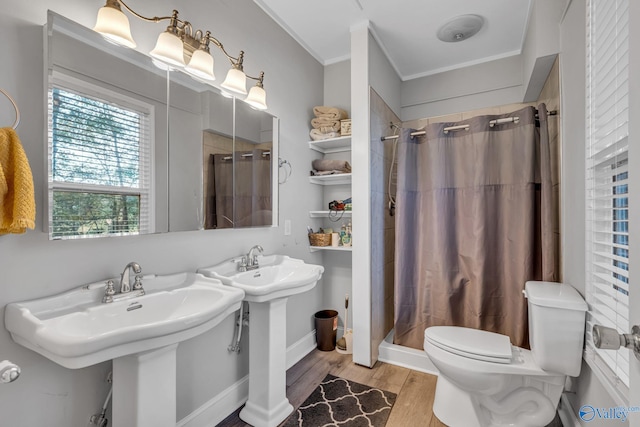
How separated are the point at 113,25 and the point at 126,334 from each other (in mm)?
1180

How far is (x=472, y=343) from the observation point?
5.35 ft

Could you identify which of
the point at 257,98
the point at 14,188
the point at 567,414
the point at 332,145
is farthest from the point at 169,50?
the point at 567,414

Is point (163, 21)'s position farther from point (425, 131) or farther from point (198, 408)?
point (198, 408)

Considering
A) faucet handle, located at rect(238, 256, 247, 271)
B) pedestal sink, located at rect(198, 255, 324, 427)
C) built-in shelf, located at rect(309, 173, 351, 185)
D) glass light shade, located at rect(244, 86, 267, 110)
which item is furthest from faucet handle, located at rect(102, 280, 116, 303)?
built-in shelf, located at rect(309, 173, 351, 185)

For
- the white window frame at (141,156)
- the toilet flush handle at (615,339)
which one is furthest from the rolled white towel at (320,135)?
the toilet flush handle at (615,339)

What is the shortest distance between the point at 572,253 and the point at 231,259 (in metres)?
1.91

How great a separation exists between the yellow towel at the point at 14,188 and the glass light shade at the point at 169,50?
69 cm

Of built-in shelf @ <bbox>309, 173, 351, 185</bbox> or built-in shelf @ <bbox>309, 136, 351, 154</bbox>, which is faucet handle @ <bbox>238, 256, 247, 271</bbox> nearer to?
built-in shelf @ <bbox>309, 173, 351, 185</bbox>

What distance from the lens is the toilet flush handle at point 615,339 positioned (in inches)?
21.5

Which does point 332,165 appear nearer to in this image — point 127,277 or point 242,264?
point 242,264

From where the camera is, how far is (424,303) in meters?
2.27

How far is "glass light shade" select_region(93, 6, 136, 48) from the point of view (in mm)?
1156

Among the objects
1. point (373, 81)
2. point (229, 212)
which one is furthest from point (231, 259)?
point (373, 81)

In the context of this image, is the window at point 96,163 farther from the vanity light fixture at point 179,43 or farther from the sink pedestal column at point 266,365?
the sink pedestal column at point 266,365
